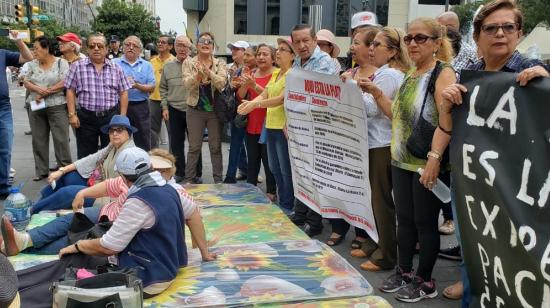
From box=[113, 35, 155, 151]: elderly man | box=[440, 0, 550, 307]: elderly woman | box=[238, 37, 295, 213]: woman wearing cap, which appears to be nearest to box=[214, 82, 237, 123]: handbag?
box=[238, 37, 295, 213]: woman wearing cap

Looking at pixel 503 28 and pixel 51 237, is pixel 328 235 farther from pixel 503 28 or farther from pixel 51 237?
pixel 503 28

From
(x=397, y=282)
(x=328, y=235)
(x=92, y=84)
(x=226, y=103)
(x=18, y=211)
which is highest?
(x=92, y=84)

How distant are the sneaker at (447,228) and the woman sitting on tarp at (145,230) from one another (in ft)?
8.83

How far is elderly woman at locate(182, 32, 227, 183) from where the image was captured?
636cm

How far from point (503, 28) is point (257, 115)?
3.84 m

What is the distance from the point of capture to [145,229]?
3.26 metres

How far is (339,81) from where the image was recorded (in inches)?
166

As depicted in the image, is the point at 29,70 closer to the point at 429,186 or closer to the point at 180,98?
the point at 180,98

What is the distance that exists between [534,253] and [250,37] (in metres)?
33.7

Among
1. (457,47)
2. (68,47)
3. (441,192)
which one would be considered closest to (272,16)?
(68,47)

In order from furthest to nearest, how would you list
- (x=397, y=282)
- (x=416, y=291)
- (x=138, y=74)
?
(x=138, y=74)
(x=397, y=282)
(x=416, y=291)

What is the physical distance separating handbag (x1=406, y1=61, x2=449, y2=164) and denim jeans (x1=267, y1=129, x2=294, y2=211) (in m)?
2.12

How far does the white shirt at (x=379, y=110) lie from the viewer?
12.6 ft

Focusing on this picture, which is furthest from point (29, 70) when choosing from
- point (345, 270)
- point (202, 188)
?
point (345, 270)
